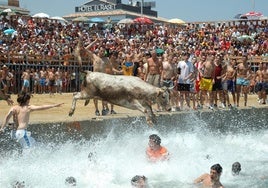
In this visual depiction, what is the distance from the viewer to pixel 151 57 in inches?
563

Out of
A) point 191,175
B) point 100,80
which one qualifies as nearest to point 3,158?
point 100,80

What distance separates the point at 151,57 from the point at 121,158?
3888 millimetres

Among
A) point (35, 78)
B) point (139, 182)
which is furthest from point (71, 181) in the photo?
point (35, 78)

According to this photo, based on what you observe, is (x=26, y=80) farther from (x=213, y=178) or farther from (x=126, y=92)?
(x=213, y=178)

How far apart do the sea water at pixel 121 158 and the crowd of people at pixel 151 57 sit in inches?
45.6

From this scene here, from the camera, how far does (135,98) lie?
10.6 metres

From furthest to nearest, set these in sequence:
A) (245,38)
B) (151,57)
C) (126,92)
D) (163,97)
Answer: (245,38) → (151,57) → (163,97) → (126,92)

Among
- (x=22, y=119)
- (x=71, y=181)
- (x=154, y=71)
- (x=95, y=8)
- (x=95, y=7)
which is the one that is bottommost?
(x=71, y=181)

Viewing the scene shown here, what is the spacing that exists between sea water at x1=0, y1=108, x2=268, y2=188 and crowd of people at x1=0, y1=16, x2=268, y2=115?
3.80 feet

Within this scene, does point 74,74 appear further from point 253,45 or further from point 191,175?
point 191,175

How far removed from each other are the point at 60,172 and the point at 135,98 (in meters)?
2.27

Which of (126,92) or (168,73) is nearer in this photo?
(126,92)

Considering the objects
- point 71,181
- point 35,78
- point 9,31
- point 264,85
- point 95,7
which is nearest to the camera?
point 71,181

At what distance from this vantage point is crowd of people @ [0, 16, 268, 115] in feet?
50.3
